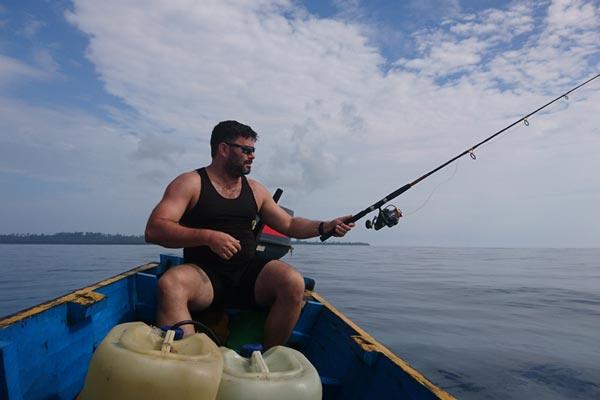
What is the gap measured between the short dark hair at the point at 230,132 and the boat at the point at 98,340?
169 cm

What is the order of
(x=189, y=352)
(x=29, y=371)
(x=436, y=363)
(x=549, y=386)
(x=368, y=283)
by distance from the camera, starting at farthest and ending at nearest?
1. (x=368, y=283)
2. (x=436, y=363)
3. (x=549, y=386)
4. (x=29, y=371)
5. (x=189, y=352)

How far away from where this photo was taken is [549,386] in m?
6.61

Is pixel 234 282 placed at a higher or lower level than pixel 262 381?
higher

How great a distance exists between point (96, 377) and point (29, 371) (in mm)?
1244

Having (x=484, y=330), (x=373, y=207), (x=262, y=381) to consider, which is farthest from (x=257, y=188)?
(x=484, y=330)

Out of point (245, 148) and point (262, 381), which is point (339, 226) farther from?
point (262, 381)

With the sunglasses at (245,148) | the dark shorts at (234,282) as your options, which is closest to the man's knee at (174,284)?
the dark shorts at (234,282)

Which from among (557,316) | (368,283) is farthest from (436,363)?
(368,283)

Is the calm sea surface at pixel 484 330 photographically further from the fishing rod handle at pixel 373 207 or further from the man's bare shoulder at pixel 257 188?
the man's bare shoulder at pixel 257 188

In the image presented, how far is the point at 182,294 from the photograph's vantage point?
3355 mm

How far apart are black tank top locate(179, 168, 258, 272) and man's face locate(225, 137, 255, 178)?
0.80 feet

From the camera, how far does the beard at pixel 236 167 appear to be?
415cm

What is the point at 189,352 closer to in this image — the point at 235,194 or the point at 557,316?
the point at 235,194

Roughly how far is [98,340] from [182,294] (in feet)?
4.83
